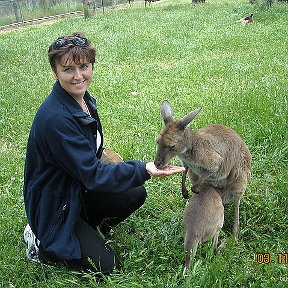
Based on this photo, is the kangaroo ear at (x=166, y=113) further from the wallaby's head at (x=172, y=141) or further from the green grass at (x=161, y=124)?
the green grass at (x=161, y=124)

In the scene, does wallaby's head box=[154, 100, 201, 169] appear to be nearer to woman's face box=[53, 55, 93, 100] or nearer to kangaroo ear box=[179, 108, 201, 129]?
kangaroo ear box=[179, 108, 201, 129]

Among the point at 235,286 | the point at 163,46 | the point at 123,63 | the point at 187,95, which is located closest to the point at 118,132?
the point at 187,95

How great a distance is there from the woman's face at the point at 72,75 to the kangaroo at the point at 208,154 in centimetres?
56

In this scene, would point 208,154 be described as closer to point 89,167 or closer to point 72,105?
point 89,167

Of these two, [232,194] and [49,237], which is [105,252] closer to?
[49,237]

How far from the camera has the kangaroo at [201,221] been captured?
2705 mm

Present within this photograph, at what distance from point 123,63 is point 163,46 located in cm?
146

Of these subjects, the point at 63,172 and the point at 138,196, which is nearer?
the point at 63,172

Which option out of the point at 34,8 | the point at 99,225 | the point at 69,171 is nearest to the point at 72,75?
the point at 69,171

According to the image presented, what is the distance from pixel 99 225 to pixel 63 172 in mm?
692

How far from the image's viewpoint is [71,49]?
9.13 feet

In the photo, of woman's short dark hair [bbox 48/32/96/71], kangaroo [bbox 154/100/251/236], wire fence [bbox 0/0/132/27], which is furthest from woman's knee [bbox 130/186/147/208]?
wire fence [bbox 0/0/132/27]

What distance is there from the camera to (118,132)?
16.9 ft

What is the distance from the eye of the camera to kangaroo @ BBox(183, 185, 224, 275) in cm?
271
